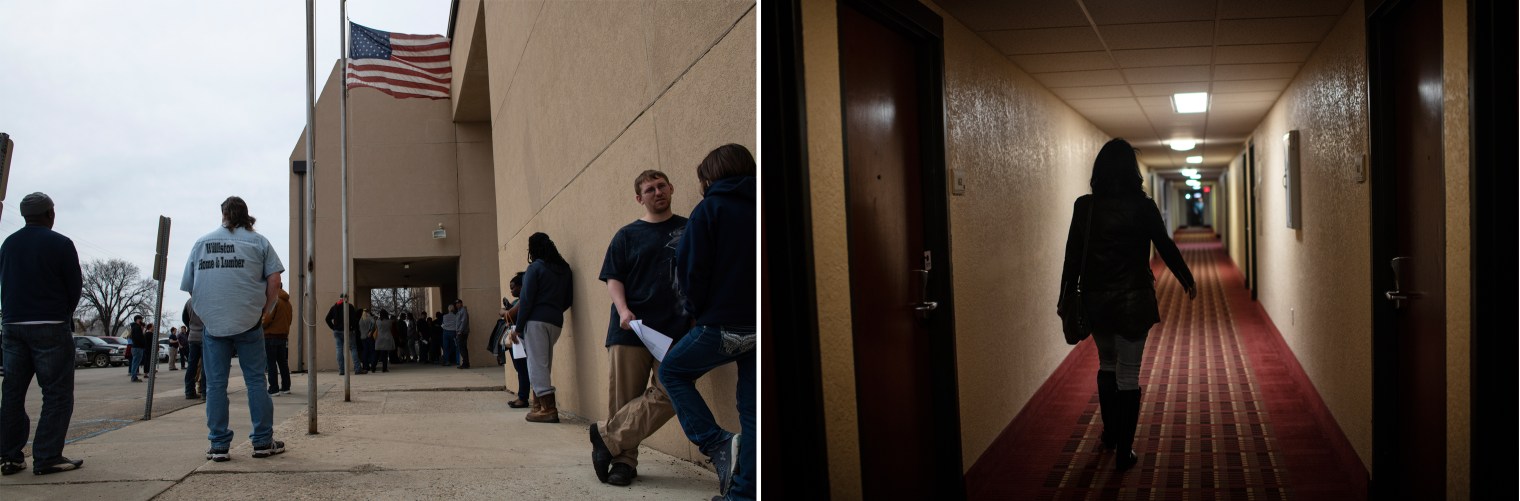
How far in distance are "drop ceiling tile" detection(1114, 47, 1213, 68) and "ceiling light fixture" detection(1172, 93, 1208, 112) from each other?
1383 mm

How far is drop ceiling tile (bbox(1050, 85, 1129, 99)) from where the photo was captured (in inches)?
261

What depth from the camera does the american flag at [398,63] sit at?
35.9 ft

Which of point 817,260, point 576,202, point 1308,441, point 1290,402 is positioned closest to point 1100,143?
point 1290,402

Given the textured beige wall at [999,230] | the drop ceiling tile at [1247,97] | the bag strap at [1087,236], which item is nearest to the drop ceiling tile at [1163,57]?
the textured beige wall at [999,230]

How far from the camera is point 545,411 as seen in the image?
226 inches

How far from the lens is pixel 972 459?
4.14 m

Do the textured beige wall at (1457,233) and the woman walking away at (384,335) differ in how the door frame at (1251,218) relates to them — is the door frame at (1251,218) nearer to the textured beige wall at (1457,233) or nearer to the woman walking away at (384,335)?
the textured beige wall at (1457,233)

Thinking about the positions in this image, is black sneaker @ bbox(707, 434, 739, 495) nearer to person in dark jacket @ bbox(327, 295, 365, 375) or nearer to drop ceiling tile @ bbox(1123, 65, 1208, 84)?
drop ceiling tile @ bbox(1123, 65, 1208, 84)

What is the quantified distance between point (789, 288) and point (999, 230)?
2.70 metres

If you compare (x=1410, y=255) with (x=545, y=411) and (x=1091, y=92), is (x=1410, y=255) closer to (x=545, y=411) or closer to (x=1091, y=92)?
(x=1091, y=92)

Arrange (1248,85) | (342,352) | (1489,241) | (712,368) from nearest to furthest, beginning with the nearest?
(1489,241)
(712,368)
(1248,85)
(342,352)

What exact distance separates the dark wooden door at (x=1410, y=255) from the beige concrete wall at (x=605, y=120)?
183cm

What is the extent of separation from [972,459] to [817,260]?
1.76 m

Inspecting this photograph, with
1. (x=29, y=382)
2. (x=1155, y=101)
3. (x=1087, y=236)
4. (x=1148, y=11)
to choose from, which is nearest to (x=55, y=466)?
(x=29, y=382)
